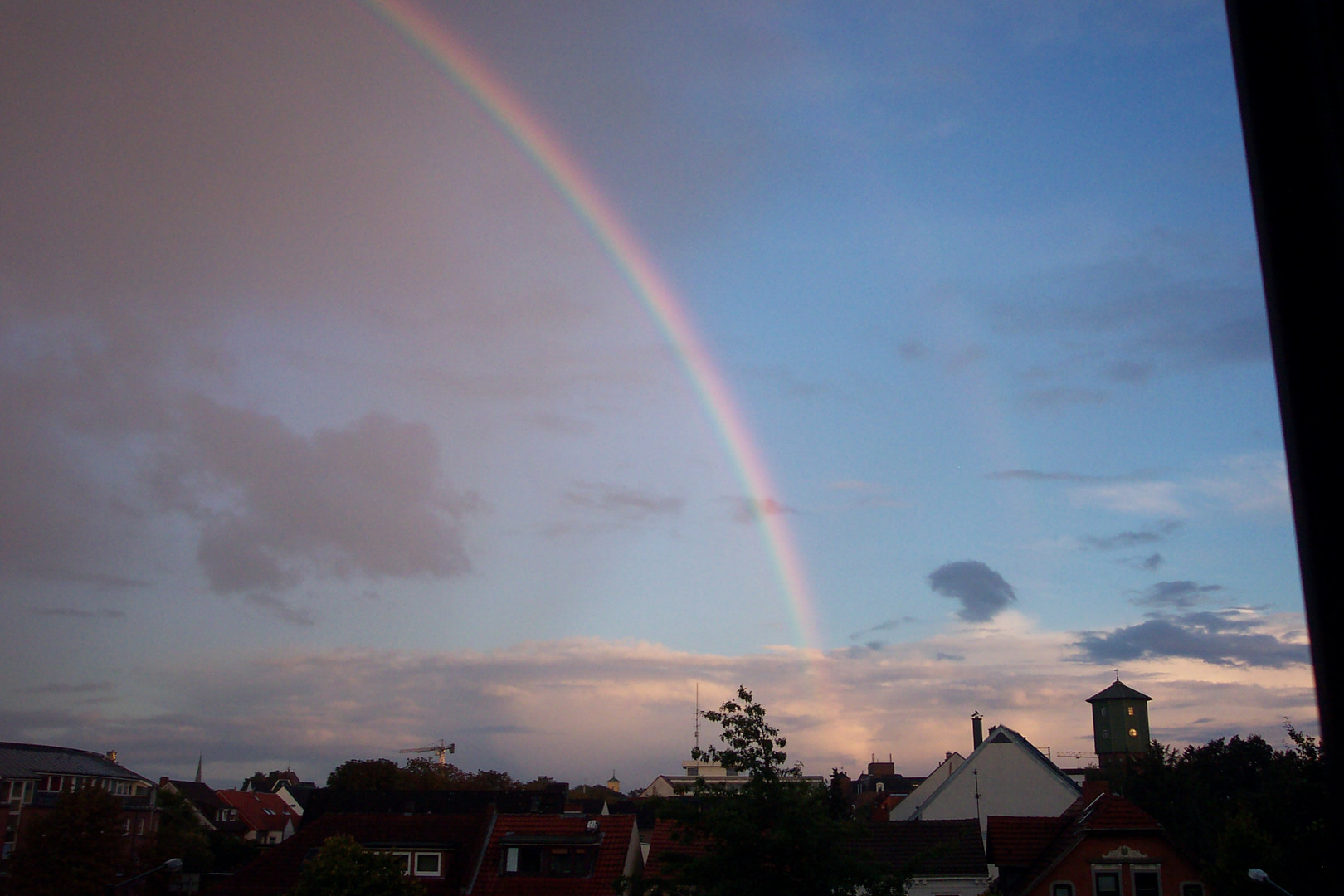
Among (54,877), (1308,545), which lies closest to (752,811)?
(1308,545)

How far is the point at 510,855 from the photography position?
49.8m

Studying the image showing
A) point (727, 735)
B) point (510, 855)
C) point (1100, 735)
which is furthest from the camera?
point (1100, 735)

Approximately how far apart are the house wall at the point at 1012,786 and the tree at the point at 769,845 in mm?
39474

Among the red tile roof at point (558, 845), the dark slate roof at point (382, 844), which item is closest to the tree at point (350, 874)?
the dark slate roof at point (382, 844)

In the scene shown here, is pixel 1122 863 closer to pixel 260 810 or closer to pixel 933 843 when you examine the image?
pixel 933 843

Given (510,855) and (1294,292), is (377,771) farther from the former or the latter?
(1294,292)

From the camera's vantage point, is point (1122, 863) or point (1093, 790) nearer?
point (1122, 863)

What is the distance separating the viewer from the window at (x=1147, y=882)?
38.9 metres

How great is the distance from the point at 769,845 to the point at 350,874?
891 inches

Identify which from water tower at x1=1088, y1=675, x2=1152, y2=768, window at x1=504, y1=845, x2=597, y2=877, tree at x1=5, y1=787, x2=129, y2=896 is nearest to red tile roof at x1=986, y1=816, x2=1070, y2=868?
window at x1=504, y1=845, x2=597, y2=877

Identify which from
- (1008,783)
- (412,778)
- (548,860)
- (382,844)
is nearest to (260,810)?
Answer: (412,778)

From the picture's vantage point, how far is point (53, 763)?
86.7m

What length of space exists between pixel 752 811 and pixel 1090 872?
2277 cm

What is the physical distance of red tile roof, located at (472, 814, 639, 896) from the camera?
47156 millimetres
